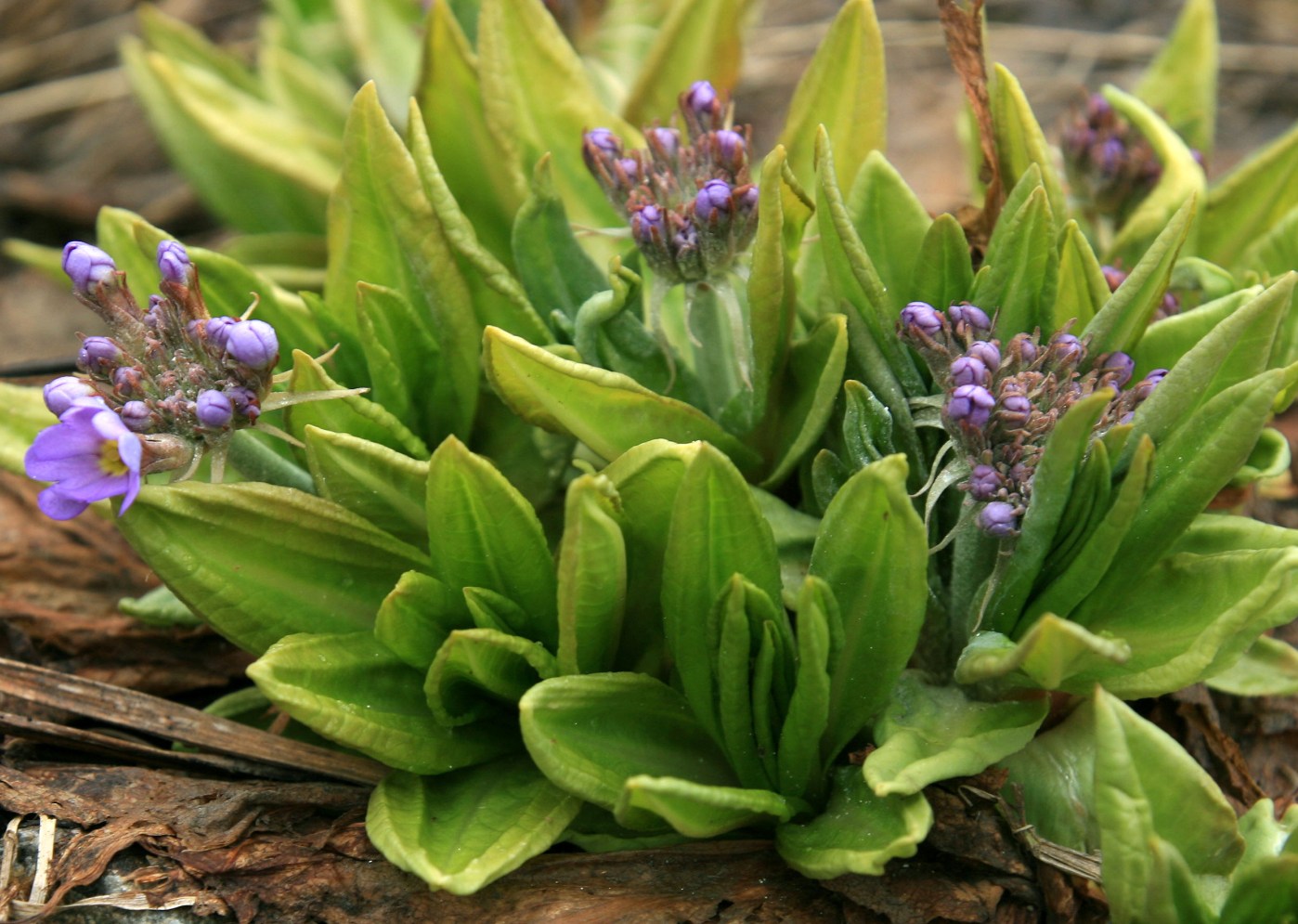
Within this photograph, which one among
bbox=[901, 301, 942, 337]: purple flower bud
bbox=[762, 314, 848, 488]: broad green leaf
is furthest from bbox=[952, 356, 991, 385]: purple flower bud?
bbox=[762, 314, 848, 488]: broad green leaf

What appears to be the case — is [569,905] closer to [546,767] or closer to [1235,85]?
[546,767]

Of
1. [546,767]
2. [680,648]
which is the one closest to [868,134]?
[680,648]

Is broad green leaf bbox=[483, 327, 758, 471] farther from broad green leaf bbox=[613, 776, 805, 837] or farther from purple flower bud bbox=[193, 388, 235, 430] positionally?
broad green leaf bbox=[613, 776, 805, 837]

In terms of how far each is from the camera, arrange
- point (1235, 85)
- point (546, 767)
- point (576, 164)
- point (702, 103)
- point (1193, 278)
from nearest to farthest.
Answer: point (546, 767)
point (702, 103)
point (1193, 278)
point (576, 164)
point (1235, 85)

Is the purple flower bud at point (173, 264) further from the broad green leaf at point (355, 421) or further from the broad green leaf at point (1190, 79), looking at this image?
the broad green leaf at point (1190, 79)

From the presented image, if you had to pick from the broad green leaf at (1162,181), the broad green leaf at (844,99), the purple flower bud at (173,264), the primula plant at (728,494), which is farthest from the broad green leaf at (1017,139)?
the purple flower bud at (173,264)
